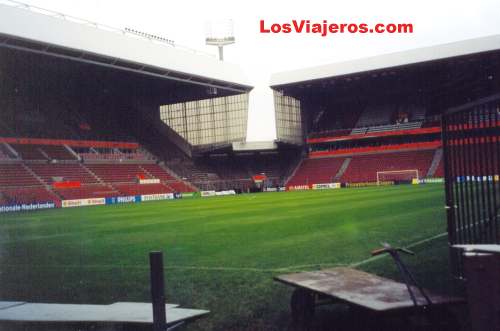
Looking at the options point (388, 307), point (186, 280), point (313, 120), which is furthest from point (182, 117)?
point (388, 307)

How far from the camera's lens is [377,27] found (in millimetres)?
14242

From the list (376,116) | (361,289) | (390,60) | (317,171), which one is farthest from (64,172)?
(361,289)

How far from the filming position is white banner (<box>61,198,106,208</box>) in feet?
130

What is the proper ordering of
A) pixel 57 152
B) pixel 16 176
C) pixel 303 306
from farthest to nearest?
pixel 57 152
pixel 16 176
pixel 303 306

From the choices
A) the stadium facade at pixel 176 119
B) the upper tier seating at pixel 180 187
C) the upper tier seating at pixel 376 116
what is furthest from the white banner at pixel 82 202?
the upper tier seating at pixel 376 116

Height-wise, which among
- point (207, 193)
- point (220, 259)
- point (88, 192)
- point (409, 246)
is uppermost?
point (88, 192)

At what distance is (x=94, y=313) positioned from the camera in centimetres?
564

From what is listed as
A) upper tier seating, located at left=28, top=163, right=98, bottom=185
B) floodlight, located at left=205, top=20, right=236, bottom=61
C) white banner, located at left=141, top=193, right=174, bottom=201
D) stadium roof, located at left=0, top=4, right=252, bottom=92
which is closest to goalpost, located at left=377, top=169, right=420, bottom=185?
stadium roof, located at left=0, top=4, right=252, bottom=92

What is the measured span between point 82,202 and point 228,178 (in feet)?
82.2

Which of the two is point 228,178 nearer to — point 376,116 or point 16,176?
point 376,116

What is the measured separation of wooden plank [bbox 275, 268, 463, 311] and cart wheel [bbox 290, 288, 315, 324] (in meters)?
0.16

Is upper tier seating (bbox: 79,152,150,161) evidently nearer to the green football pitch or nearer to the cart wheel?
the green football pitch

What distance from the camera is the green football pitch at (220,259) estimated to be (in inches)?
265

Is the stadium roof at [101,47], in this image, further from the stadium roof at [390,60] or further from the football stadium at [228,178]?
the stadium roof at [390,60]
